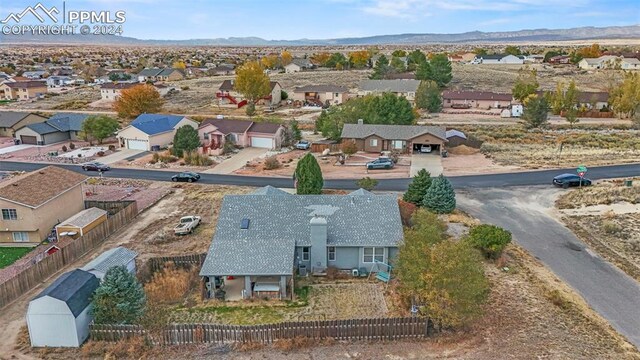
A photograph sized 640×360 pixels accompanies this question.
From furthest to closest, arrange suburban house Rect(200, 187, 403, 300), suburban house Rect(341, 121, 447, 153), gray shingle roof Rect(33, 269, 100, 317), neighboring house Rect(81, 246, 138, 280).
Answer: suburban house Rect(341, 121, 447, 153), suburban house Rect(200, 187, 403, 300), neighboring house Rect(81, 246, 138, 280), gray shingle roof Rect(33, 269, 100, 317)

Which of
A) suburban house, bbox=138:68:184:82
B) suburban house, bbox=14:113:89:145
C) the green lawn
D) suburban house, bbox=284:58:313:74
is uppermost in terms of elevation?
suburban house, bbox=284:58:313:74

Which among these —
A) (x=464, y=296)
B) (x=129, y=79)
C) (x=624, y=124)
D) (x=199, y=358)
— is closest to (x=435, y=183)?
(x=464, y=296)

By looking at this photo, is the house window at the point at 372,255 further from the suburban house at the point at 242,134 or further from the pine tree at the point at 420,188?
the suburban house at the point at 242,134

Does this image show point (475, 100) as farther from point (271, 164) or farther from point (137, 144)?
point (137, 144)

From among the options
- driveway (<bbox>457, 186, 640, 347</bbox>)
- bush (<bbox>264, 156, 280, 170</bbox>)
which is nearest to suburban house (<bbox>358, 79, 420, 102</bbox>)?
bush (<bbox>264, 156, 280, 170</bbox>)

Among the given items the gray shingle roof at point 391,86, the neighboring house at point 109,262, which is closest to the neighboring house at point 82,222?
the neighboring house at point 109,262

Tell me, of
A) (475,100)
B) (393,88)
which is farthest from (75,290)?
(475,100)

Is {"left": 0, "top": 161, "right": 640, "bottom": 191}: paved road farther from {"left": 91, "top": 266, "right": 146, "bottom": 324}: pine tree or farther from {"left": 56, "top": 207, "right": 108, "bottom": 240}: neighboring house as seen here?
{"left": 91, "top": 266, "right": 146, "bottom": 324}: pine tree
